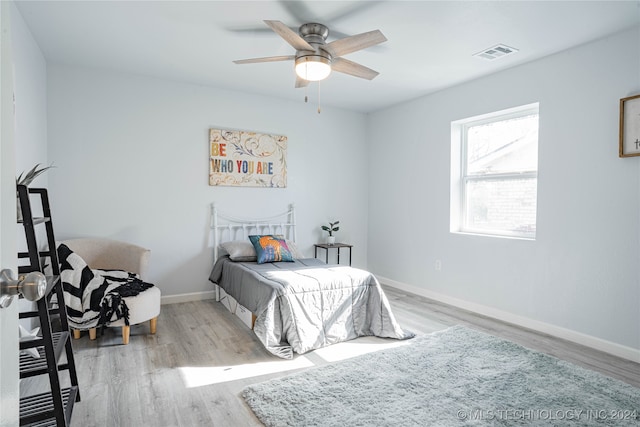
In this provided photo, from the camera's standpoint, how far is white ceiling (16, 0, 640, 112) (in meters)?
2.57

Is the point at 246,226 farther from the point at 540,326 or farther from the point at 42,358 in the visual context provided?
the point at 540,326

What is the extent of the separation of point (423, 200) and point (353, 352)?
94.5 inches

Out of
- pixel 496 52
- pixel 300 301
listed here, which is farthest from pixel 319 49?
pixel 300 301

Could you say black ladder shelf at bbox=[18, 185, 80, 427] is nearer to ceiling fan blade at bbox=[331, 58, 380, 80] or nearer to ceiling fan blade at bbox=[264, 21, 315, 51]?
ceiling fan blade at bbox=[264, 21, 315, 51]

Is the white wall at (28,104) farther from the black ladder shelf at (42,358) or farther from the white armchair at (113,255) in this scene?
the black ladder shelf at (42,358)

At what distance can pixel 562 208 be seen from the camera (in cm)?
333

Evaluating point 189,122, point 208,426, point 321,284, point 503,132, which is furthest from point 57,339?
point 503,132

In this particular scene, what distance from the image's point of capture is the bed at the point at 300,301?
295 centimetres

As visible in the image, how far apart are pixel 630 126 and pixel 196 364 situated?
3.72 metres

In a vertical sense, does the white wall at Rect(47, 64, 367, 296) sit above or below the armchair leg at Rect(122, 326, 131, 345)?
above

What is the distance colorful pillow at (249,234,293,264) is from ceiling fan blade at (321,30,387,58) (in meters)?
2.13

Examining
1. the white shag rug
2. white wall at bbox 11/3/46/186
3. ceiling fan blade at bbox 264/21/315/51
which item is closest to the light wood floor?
the white shag rug

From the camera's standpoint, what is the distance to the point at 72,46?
3.27 metres

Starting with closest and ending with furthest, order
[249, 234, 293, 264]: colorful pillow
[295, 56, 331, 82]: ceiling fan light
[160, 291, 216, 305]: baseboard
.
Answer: [295, 56, 331, 82]: ceiling fan light → [249, 234, 293, 264]: colorful pillow → [160, 291, 216, 305]: baseboard
